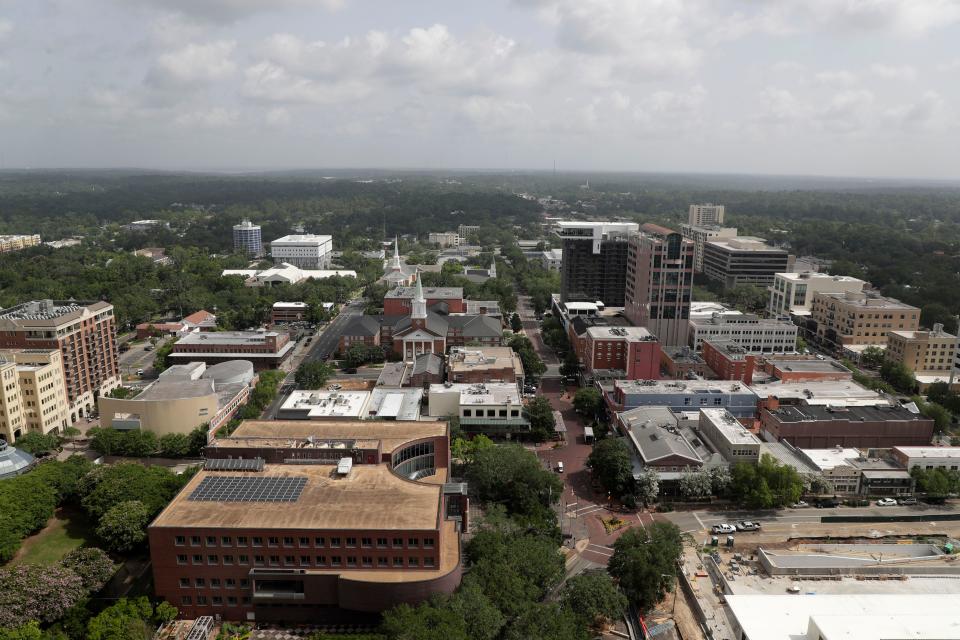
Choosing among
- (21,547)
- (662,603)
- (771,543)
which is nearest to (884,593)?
(771,543)

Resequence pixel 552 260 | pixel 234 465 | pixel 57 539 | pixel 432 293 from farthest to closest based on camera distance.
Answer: pixel 552 260, pixel 432 293, pixel 57 539, pixel 234 465

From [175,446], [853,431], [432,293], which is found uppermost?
[432,293]

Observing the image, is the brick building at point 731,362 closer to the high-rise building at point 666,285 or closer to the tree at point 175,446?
the high-rise building at point 666,285

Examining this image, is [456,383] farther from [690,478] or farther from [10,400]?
[10,400]

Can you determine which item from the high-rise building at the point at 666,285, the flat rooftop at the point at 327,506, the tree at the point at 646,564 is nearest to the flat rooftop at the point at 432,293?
the high-rise building at the point at 666,285

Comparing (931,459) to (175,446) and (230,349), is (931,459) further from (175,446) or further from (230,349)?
(230,349)

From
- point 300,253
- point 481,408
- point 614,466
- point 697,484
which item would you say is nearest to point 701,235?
point 300,253
